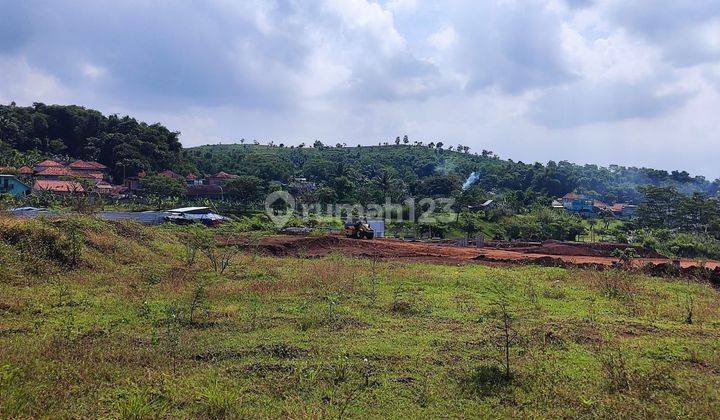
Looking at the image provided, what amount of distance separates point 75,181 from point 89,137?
88.7 feet

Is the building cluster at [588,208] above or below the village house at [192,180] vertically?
below

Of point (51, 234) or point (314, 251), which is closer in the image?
point (51, 234)

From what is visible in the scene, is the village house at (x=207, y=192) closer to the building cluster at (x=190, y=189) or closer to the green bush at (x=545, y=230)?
the building cluster at (x=190, y=189)

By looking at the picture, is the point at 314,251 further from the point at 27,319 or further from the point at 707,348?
the point at 707,348

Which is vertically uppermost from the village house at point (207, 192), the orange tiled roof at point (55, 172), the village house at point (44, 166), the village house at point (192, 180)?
the village house at point (44, 166)

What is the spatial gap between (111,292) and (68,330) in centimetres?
394

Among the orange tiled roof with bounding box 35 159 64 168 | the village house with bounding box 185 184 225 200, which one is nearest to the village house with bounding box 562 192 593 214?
the village house with bounding box 185 184 225 200

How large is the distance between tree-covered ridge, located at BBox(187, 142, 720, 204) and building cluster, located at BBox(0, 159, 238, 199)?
14.0 metres

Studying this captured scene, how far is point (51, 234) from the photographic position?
15.4 metres

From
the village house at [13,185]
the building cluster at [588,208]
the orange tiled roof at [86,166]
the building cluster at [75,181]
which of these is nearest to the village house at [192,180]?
the building cluster at [75,181]

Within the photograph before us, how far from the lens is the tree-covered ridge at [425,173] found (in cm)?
7644

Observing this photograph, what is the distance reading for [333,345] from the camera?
8609 millimetres

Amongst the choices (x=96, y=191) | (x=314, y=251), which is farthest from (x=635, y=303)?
(x=96, y=191)

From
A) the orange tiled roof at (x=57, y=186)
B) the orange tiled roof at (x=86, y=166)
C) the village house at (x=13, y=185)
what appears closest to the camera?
the orange tiled roof at (x=57, y=186)
